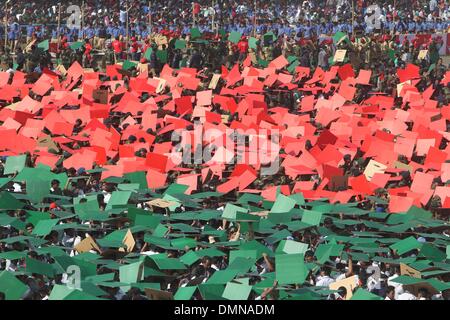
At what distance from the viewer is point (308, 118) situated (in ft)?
108

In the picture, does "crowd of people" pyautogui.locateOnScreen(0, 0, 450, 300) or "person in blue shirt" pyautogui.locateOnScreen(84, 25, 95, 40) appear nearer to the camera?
"crowd of people" pyautogui.locateOnScreen(0, 0, 450, 300)

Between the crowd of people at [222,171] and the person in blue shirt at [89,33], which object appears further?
the person in blue shirt at [89,33]

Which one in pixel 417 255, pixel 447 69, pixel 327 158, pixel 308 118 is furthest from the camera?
pixel 447 69

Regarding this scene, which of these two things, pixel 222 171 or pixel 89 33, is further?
pixel 89 33

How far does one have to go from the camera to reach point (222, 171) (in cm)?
2786

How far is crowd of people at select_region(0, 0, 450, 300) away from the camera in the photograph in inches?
814

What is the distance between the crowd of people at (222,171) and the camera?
20.7 metres

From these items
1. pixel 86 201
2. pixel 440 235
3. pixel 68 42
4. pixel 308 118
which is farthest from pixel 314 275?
pixel 68 42

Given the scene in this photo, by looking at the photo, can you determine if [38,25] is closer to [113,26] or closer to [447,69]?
[113,26]

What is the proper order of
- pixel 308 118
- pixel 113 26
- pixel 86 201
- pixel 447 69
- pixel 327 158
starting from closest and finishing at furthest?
pixel 86 201 → pixel 327 158 → pixel 308 118 → pixel 447 69 → pixel 113 26

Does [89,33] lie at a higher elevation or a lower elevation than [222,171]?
lower

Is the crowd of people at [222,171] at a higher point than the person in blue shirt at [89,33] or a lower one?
higher

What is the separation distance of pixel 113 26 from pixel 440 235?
1117 inches
